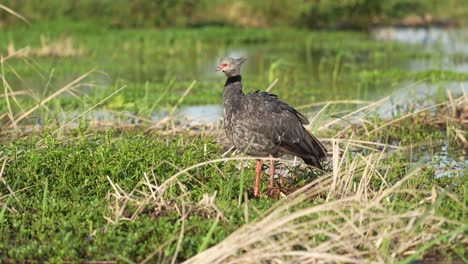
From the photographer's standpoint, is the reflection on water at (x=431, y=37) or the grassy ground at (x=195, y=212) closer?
the grassy ground at (x=195, y=212)

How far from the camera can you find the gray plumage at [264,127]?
20.5 ft

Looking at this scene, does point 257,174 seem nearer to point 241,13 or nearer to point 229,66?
point 229,66

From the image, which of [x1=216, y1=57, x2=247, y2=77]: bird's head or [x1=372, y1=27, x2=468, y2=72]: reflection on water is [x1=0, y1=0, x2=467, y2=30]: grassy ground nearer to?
[x1=372, y1=27, x2=468, y2=72]: reflection on water

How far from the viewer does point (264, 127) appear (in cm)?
626

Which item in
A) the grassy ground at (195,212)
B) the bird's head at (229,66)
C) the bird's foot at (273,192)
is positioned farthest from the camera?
the bird's head at (229,66)

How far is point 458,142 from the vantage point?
8.89m

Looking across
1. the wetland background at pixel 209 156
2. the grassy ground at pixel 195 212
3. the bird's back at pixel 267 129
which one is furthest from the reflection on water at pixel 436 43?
the bird's back at pixel 267 129

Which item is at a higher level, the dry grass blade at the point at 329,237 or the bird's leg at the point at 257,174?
the dry grass blade at the point at 329,237

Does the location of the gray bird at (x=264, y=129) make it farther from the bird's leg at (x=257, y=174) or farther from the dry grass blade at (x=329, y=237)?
the dry grass blade at (x=329, y=237)

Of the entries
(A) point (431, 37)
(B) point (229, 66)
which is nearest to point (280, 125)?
(B) point (229, 66)

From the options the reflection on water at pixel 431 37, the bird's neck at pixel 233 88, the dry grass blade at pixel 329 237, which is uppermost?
the bird's neck at pixel 233 88

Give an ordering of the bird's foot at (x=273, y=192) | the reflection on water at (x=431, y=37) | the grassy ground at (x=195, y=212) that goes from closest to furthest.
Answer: the grassy ground at (x=195, y=212) < the bird's foot at (x=273, y=192) < the reflection on water at (x=431, y=37)

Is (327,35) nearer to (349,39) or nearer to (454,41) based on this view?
(349,39)

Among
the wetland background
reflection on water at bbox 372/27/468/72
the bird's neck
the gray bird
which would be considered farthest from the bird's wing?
reflection on water at bbox 372/27/468/72
